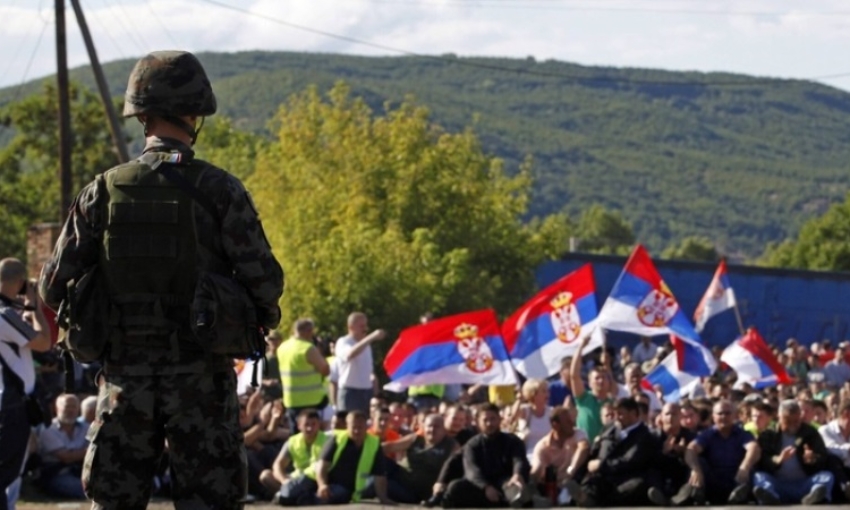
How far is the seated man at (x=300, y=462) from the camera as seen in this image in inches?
618

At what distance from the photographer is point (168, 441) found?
253 inches

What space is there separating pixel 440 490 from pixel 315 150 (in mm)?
26996

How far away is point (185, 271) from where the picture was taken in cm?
637

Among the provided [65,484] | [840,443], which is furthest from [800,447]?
[65,484]

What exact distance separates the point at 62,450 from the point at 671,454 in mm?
5261

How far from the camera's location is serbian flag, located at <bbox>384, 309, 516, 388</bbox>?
19.3 m

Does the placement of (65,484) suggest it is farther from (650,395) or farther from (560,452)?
(650,395)

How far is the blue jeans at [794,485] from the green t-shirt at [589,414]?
1745mm

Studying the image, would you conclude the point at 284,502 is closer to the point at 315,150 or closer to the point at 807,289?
the point at 315,150

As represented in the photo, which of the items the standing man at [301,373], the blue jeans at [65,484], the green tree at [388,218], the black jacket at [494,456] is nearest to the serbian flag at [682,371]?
the standing man at [301,373]

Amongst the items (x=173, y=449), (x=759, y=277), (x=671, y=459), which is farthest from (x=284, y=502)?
(x=759, y=277)

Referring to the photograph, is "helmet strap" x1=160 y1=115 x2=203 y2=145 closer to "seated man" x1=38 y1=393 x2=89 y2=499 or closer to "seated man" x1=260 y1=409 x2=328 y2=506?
"seated man" x1=260 y1=409 x2=328 y2=506

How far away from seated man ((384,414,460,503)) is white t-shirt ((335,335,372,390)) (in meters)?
2.15

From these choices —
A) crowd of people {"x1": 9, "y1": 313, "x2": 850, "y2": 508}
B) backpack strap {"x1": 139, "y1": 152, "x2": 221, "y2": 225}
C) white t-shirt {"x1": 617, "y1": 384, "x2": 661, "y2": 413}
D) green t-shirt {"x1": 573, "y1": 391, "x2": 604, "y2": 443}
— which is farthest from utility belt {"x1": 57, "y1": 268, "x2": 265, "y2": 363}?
white t-shirt {"x1": 617, "y1": 384, "x2": 661, "y2": 413}
